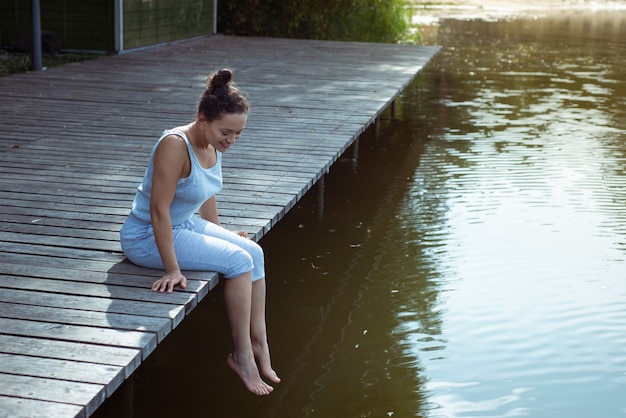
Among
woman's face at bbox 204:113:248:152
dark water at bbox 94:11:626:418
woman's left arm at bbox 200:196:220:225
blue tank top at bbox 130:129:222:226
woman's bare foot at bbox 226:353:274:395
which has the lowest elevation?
dark water at bbox 94:11:626:418

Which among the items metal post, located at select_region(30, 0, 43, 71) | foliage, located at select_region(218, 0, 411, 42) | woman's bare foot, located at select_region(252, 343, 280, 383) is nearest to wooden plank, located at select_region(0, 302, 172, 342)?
woman's bare foot, located at select_region(252, 343, 280, 383)

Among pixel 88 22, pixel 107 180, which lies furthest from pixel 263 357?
pixel 88 22

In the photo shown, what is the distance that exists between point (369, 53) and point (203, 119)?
10348mm

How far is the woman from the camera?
11.6 ft

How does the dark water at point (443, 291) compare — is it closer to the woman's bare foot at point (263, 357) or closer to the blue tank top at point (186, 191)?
the woman's bare foot at point (263, 357)

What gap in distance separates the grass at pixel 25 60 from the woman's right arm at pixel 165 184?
7855mm

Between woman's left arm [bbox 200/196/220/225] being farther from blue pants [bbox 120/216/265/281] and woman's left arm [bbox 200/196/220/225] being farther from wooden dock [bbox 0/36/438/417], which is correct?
wooden dock [bbox 0/36/438/417]

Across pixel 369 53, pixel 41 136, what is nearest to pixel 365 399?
pixel 41 136

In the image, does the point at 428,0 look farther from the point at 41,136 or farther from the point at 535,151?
the point at 41,136

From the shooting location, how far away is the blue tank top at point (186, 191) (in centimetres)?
362

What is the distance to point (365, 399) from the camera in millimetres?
4305

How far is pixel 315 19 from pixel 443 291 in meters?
12.5

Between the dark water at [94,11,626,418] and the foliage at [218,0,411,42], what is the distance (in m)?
6.64

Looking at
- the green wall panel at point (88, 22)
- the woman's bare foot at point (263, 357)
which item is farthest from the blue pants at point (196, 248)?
the green wall panel at point (88, 22)
